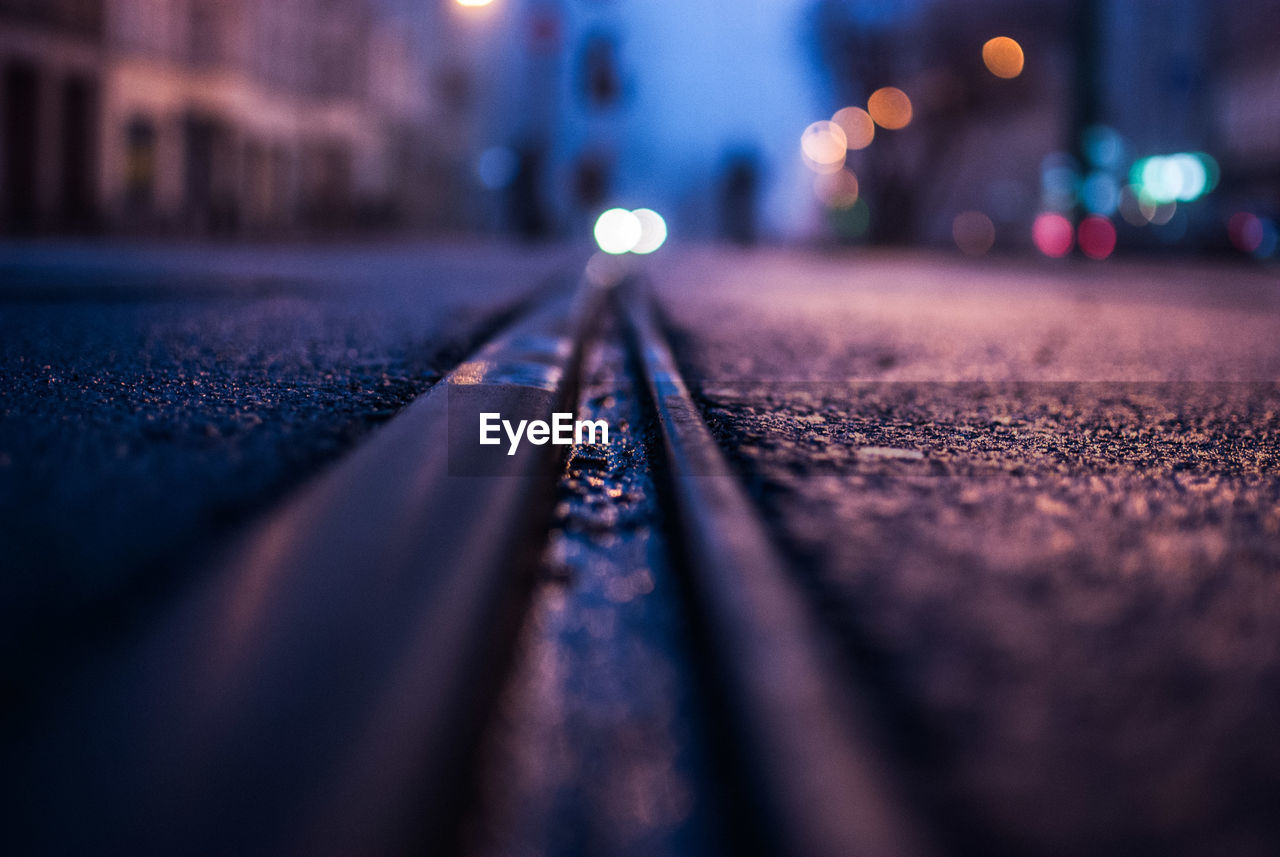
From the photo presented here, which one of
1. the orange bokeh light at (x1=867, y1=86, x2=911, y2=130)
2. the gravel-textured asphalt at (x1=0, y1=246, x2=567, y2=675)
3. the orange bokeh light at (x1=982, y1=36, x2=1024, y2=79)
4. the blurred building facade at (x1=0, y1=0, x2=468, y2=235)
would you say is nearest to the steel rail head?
the gravel-textured asphalt at (x1=0, y1=246, x2=567, y2=675)

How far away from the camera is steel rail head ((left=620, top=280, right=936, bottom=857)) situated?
39 centimetres

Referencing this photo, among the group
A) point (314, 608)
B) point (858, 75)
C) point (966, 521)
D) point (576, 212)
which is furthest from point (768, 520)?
point (576, 212)

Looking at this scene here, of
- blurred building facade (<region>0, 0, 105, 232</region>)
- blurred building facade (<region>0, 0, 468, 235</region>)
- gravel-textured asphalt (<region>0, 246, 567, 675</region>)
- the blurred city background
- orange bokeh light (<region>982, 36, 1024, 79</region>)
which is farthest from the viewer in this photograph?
orange bokeh light (<region>982, 36, 1024, 79</region>)

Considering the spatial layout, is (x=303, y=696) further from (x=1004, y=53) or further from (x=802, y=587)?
(x=1004, y=53)

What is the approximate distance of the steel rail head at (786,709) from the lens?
390 mm

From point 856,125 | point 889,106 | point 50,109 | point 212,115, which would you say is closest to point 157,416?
point 50,109

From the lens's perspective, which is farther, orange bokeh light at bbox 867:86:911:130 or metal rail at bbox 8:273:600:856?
orange bokeh light at bbox 867:86:911:130

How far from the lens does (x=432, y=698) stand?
1.67 ft

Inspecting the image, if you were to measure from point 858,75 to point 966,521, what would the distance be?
29.1 m

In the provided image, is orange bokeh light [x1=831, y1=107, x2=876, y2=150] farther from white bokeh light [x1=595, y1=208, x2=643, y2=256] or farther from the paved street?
the paved street

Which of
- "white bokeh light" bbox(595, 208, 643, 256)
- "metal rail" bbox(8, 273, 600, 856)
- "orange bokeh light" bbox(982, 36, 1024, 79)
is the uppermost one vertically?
"orange bokeh light" bbox(982, 36, 1024, 79)

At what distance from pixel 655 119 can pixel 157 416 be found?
4258 centimetres

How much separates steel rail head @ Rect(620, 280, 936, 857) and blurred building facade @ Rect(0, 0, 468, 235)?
50.4 feet

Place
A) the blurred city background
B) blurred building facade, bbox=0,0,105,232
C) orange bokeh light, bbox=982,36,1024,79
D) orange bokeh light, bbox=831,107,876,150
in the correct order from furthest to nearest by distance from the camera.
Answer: orange bokeh light, bbox=831,107,876,150
orange bokeh light, bbox=982,36,1024,79
the blurred city background
blurred building facade, bbox=0,0,105,232
